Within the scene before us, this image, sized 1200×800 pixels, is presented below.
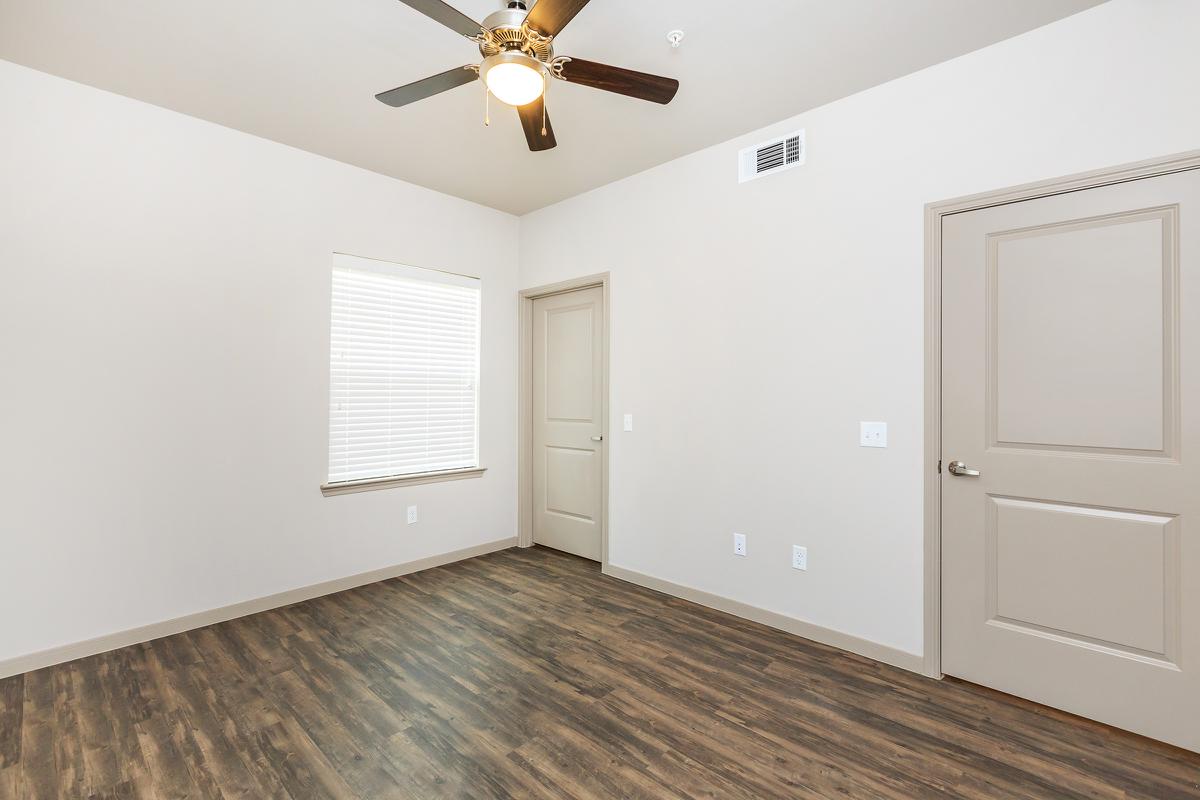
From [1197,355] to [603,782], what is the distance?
2610 mm

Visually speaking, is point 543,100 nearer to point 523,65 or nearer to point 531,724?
point 523,65

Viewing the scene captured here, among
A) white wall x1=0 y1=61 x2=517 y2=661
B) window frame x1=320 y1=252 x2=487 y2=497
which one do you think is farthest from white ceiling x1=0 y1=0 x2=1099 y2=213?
window frame x1=320 y1=252 x2=487 y2=497

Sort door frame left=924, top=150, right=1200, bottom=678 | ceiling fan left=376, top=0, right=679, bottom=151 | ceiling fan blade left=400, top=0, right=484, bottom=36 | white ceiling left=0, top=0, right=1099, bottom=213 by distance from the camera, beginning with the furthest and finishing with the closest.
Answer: door frame left=924, top=150, right=1200, bottom=678
white ceiling left=0, top=0, right=1099, bottom=213
ceiling fan left=376, top=0, right=679, bottom=151
ceiling fan blade left=400, top=0, right=484, bottom=36

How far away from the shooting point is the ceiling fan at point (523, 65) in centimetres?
178

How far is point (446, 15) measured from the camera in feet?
5.78

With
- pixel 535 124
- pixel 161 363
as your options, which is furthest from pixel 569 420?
pixel 161 363

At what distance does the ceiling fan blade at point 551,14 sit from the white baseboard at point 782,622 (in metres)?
2.99

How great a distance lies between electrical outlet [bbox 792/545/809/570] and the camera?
2.98m

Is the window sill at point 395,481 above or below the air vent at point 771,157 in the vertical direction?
below

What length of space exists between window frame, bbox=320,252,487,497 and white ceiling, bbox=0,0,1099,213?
75cm

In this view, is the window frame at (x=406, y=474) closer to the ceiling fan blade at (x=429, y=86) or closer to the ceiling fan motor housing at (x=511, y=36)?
the ceiling fan blade at (x=429, y=86)

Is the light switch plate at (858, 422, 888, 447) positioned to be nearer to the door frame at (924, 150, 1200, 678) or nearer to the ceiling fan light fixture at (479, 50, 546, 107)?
the door frame at (924, 150, 1200, 678)

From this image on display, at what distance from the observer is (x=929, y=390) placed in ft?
8.42

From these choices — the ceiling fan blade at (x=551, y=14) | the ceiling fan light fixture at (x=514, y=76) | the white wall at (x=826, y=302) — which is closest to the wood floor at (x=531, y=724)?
the white wall at (x=826, y=302)
